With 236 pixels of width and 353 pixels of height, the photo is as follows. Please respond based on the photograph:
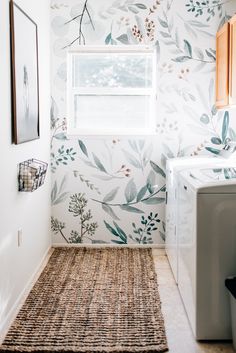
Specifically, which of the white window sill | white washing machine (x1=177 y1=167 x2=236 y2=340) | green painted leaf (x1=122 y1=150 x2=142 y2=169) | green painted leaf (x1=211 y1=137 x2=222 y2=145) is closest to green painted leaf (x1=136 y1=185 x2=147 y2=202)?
green painted leaf (x1=122 y1=150 x2=142 y2=169)

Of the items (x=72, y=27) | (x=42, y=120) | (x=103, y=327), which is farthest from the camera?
(x=72, y=27)

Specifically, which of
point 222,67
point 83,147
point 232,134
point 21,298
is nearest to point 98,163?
point 83,147

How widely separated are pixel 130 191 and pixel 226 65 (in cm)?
140

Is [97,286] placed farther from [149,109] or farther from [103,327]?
[149,109]

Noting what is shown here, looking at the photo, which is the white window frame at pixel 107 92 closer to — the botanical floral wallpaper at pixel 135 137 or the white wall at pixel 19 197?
the botanical floral wallpaper at pixel 135 137

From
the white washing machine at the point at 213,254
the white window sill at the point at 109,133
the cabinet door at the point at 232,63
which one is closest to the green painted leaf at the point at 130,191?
the white window sill at the point at 109,133

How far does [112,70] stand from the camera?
179 inches

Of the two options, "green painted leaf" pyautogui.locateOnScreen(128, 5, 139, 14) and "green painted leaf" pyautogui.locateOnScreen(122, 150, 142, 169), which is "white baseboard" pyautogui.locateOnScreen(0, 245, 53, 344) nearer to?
Result: "green painted leaf" pyautogui.locateOnScreen(122, 150, 142, 169)

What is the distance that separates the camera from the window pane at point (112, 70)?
4531 millimetres

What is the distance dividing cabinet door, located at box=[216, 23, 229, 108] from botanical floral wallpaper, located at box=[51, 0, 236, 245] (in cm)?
11

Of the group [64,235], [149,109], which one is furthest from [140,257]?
[149,109]

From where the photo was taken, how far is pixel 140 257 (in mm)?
4285

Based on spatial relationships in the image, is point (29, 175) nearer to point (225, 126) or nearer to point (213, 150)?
point (213, 150)

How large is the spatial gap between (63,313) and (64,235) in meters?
1.60
